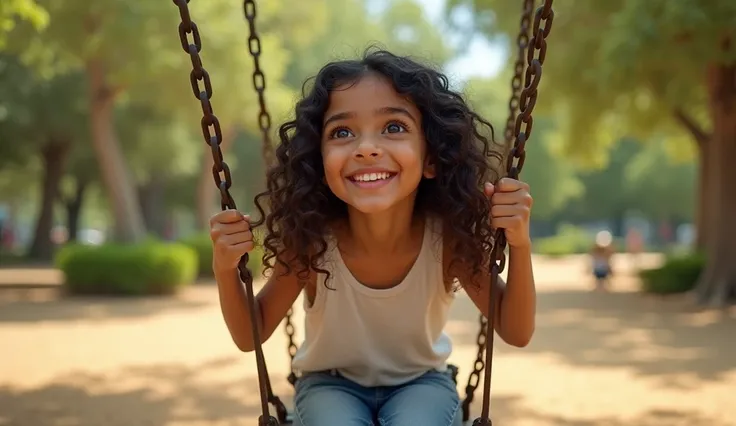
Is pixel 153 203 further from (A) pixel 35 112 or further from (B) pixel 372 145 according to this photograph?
(B) pixel 372 145

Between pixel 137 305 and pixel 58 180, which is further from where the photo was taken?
pixel 58 180

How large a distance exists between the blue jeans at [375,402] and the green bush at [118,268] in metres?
10.6

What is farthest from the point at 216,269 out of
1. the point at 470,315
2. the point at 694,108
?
the point at 694,108

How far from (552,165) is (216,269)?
31.0 meters

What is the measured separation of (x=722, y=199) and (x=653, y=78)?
1.89 m

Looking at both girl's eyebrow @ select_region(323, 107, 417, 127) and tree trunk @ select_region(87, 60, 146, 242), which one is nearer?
girl's eyebrow @ select_region(323, 107, 417, 127)

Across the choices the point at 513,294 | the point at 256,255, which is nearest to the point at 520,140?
the point at 513,294

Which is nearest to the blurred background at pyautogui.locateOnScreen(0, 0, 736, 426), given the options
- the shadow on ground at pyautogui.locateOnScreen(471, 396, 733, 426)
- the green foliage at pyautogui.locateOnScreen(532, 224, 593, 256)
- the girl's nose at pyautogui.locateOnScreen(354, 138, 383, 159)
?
the shadow on ground at pyautogui.locateOnScreen(471, 396, 733, 426)

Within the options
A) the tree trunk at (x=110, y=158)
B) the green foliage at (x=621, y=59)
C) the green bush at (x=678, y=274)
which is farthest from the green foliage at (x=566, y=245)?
the tree trunk at (x=110, y=158)

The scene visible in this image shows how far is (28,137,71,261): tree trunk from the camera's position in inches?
799

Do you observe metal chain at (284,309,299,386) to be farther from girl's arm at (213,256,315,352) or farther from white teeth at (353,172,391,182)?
white teeth at (353,172,391,182)

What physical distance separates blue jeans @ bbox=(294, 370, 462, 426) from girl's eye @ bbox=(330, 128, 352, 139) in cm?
62

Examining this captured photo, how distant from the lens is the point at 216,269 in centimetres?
195

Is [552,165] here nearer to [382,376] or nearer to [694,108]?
[694,108]
